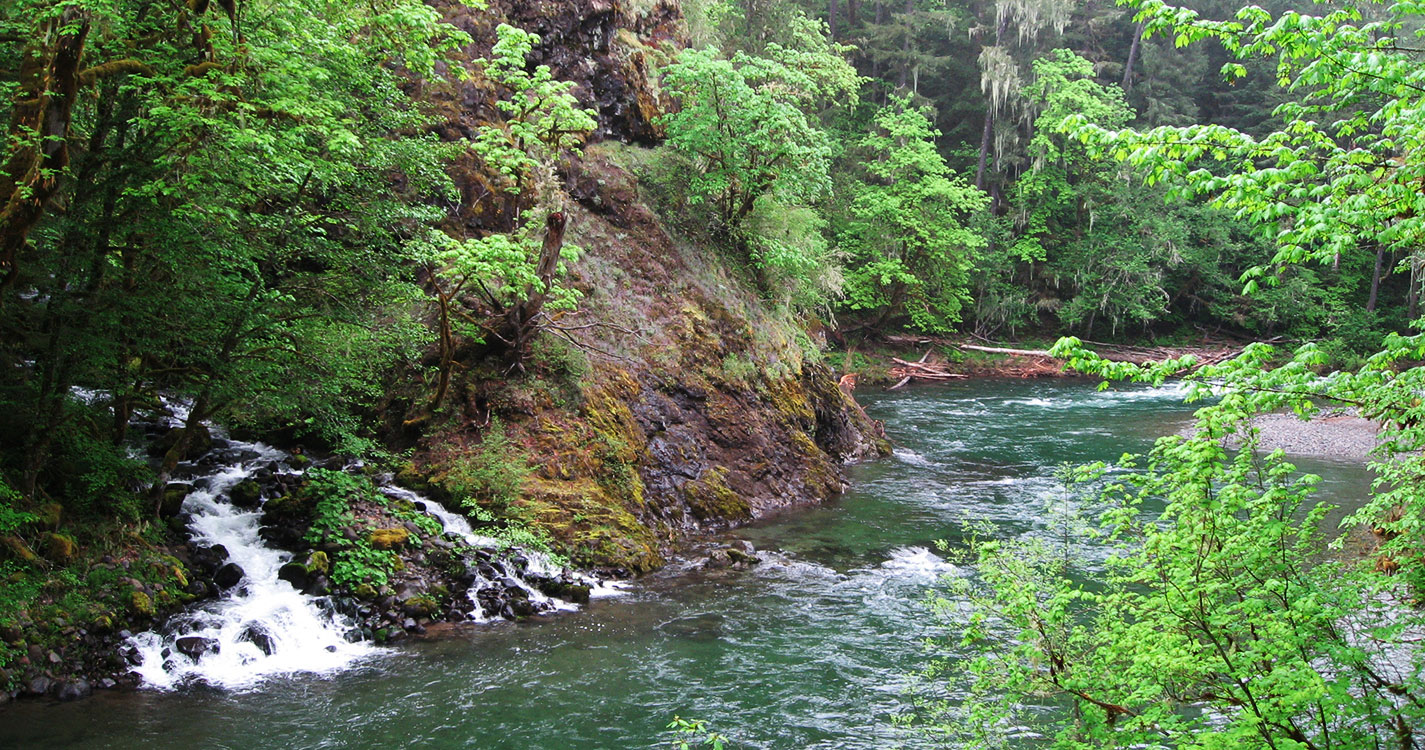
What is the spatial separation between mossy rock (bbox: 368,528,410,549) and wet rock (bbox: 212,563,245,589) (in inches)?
53.3

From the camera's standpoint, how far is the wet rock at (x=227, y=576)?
9.02 metres

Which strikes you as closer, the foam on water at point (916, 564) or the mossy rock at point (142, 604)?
the mossy rock at point (142, 604)

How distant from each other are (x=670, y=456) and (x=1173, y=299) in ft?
108

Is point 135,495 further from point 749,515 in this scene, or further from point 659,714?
point 749,515

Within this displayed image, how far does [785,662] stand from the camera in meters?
8.69

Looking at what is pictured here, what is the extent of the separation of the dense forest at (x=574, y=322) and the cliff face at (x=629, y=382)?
0.21 feet

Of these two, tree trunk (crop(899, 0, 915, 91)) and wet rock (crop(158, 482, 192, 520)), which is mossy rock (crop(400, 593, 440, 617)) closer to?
wet rock (crop(158, 482, 192, 520))

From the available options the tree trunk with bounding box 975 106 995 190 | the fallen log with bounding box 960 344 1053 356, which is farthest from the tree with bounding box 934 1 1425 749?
the tree trunk with bounding box 975 106 995 190

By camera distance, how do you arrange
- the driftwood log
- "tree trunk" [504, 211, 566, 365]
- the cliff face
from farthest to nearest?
the driftwood log → "tree trunk" [504, 211, 566, 365] → the cliff face

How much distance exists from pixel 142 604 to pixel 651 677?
4743 mm

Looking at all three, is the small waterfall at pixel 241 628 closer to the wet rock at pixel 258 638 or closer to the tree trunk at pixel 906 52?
the wet rock at pixel 258 638

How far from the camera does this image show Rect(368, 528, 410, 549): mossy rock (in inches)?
392

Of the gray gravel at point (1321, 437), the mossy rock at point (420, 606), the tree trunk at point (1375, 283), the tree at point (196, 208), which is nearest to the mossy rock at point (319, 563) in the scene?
the mossy rock at point (420, 606)

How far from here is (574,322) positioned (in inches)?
563
